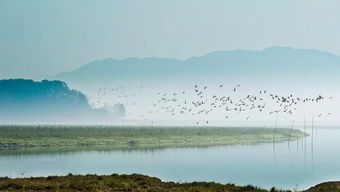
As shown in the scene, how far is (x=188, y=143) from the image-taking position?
118375 millimetres

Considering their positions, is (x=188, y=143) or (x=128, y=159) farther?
(x=188, y=143)

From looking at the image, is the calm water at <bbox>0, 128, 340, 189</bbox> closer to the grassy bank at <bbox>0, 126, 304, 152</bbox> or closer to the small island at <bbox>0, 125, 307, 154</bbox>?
the small island at <bbox>0, 125, 307, 154</bbox>

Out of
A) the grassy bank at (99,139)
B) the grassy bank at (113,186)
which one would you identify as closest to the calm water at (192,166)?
the grassy bank at (99,139)

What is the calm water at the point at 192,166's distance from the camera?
197 feet

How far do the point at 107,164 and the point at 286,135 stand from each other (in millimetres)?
107277

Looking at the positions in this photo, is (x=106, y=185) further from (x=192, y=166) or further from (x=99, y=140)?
(x=99, y=140)

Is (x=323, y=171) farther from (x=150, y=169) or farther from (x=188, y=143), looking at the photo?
(x=188, y=143)

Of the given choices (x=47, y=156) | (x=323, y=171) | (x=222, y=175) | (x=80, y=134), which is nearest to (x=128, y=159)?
(x=47, y=156)

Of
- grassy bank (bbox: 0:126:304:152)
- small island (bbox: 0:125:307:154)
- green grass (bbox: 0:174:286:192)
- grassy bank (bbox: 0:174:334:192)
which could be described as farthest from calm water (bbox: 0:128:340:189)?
grassy bank (bbox: 0:174:334:192)

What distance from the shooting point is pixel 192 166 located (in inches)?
2813

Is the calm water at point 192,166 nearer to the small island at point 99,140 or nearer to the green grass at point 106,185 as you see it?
the small island at point 99,140

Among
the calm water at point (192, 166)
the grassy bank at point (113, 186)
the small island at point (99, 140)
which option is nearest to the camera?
the grassy bank at point (113, 186)

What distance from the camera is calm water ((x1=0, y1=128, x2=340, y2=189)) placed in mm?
60062

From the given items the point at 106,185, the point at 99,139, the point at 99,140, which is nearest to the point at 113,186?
the point at 106,185
